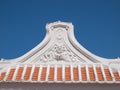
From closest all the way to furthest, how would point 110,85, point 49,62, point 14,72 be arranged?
point 110,85 → point 14,72 → point 49,62

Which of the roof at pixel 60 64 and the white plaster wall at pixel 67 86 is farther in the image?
the roof at pixel 60 64

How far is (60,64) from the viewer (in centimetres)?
1161

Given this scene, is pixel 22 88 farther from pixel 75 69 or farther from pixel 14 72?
pixel 75 69

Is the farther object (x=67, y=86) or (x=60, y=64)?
(x=60, y=64)

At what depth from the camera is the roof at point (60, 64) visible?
10523 mm

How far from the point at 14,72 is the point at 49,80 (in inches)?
65.7

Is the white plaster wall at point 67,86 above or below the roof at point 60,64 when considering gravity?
below

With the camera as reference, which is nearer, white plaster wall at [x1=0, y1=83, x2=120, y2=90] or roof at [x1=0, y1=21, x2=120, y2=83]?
white plaster wall at [x1=0, y1=83, x2=120, y2=90]

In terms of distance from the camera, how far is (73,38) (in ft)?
41.4

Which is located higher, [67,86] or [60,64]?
[60,64]

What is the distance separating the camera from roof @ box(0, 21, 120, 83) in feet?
34.5

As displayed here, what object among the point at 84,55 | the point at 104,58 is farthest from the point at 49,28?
the point at 104,58

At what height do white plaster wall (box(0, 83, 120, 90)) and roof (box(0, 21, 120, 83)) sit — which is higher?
roof (box(0, 21, 120, 83))

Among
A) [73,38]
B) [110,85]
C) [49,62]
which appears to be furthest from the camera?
[73,38]
